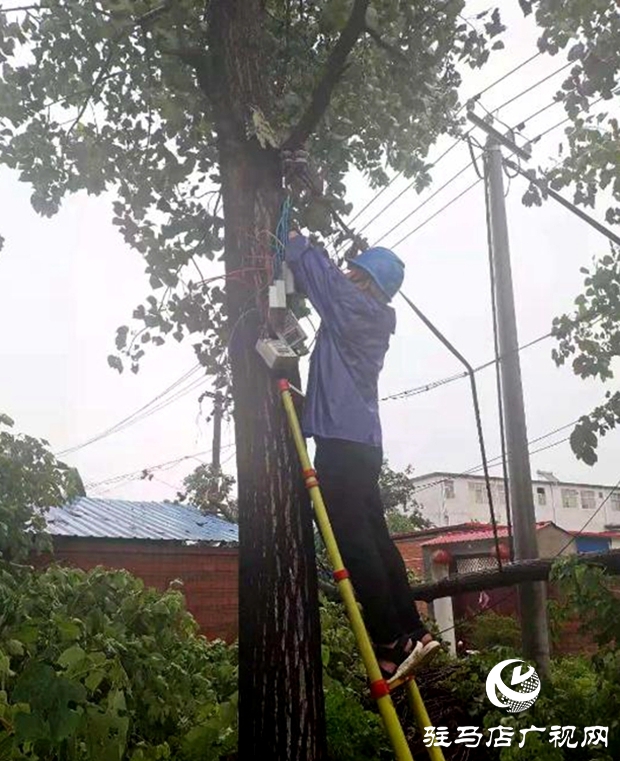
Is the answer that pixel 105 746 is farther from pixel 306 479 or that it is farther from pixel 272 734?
pixel 306 479

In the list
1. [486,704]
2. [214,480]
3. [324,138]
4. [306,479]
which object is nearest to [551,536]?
[214,480]

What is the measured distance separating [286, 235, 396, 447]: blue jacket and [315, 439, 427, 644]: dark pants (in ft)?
0.28

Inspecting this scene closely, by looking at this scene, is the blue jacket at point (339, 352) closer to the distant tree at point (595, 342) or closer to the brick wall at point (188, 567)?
the distant tree at point (595, 342)

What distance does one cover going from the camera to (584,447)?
613cm

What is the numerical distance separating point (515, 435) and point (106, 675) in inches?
229

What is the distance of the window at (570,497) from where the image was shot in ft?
169

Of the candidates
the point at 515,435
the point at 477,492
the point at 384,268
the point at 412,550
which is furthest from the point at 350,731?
the point at 477,492

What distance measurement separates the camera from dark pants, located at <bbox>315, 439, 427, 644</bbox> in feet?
9.80

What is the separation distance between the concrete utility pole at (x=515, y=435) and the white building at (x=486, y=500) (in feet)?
124

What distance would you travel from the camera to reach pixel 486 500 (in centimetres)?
4769

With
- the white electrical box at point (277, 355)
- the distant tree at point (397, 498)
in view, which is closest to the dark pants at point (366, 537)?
the white electrical box at point (277, 355)

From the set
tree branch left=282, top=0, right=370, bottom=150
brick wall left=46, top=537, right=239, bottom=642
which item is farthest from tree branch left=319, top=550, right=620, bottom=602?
tree branch left=282, top=0, right=370, bottom=150

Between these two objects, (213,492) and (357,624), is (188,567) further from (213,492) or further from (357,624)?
(357,624)

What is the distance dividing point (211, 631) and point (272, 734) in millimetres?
9536
